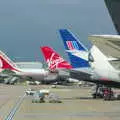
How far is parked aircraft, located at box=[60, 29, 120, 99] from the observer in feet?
148

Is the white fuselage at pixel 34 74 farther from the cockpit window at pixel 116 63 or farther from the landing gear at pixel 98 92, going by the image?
the cockpit window at pixel 116 63

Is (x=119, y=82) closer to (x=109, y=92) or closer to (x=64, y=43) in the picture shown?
(x=109, y=92)

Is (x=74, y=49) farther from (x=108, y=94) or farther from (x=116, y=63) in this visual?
(x=116, y=63)

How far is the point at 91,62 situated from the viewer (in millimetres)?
47000

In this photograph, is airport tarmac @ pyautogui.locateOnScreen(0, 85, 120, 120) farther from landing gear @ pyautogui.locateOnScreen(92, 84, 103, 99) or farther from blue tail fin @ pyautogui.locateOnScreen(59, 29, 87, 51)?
blue tail fin @ pyautogui.locateOnScreen(59, 29, 87, 51)

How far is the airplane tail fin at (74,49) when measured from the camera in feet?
168

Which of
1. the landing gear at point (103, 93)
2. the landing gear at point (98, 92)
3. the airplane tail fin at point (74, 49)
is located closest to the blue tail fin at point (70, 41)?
the airplane tail fin at point (74, 49)

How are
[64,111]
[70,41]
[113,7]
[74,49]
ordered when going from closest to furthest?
[113,7] → [64,111] → [74,49] → [70,41]

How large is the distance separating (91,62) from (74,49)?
6508 millimetres

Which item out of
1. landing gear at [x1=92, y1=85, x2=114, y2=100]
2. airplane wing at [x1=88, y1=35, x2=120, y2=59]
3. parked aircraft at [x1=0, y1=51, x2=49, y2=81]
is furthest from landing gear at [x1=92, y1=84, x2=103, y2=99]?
parked aircraft at [x1=0, y1=51, x2=49, y2=81]

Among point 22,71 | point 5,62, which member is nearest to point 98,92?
point 5,62

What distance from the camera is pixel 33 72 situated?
133m

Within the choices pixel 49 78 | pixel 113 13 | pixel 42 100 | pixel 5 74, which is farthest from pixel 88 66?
pixel 5 74

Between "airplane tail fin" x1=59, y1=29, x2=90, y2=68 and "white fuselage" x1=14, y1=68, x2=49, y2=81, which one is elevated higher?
"white fuselage" x1=14, y1=68, x2=49, y2=81
